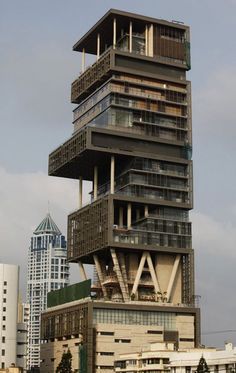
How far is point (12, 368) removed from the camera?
199625 mm

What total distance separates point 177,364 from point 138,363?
770 inches

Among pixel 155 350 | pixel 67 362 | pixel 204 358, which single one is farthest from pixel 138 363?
pixel 204 358

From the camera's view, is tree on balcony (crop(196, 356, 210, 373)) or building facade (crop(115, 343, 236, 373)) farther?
building facade (crop(115, 343, 236, 373))

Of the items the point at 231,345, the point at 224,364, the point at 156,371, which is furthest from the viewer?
the point at 156,371

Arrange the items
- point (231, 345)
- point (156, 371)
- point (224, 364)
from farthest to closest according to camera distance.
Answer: point (156, 371) < point (231, 345) < point (224, 364)

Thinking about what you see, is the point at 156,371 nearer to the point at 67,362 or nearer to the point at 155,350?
the point at 155,350

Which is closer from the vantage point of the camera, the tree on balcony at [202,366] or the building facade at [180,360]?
the tree on balcony at [202,366]

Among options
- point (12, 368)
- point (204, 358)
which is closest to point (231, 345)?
point (204, 358)

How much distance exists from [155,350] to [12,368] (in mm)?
36480

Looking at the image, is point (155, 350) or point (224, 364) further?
point (155, 350)

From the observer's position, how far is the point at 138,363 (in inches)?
7785

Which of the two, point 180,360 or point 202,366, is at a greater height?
point 180,360

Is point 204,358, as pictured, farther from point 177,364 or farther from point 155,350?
point 155,350

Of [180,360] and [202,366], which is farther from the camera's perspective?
[180,360]
